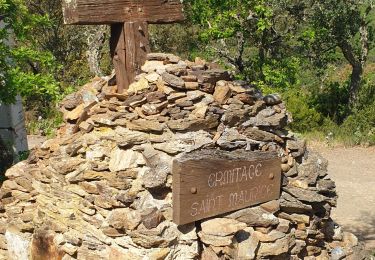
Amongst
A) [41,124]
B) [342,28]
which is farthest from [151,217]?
[41,124]

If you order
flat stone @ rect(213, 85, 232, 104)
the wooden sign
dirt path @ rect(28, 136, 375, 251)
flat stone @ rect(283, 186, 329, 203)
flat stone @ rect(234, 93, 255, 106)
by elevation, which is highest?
flat stone @ rect(213, 85, 232, 104)

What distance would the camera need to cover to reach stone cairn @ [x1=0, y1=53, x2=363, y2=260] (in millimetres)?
4309

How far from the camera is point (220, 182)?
4.46 m

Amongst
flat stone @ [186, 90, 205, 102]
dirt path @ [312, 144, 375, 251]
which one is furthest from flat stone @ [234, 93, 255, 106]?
dirt path @ [312, 144, 375, 251]

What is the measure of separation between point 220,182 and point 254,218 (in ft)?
1.43

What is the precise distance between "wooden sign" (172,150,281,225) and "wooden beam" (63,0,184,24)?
1466 millimetres

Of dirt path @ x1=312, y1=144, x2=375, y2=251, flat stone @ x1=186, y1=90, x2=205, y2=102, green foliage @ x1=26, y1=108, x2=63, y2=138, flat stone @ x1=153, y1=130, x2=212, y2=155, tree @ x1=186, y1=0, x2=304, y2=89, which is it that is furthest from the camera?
green foliage @ x1=26, y1=108, x2=63, y2=138

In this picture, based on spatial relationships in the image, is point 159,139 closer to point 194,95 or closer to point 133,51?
point 194,95

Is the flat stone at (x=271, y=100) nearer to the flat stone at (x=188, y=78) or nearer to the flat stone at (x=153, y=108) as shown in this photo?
the flat stone at (x=188, y=78)

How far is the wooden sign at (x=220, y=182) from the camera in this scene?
4199 mm

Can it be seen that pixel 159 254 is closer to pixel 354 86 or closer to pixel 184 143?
pixel 184 143

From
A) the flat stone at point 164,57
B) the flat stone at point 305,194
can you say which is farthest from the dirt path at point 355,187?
the flat stone at point 164,57

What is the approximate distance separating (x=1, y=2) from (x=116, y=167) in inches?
172

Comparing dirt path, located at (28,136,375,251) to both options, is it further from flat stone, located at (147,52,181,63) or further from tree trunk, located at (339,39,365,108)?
flat stone, located at (147,52,181,63)
